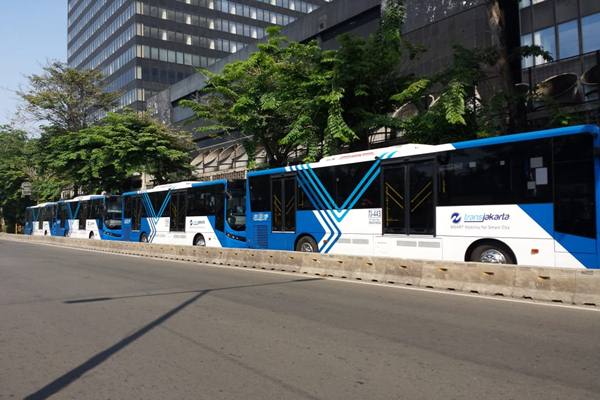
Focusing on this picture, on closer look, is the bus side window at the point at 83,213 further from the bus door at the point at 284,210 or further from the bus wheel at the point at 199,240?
the bus door at the point at 284,210

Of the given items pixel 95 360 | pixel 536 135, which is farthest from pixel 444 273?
pixel 95 360

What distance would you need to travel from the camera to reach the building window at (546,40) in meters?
24.5

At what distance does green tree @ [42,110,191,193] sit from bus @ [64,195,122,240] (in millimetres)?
1716

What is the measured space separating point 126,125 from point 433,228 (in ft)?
88.5

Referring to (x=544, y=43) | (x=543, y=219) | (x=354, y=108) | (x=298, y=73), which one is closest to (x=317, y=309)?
(x=543, y=219)

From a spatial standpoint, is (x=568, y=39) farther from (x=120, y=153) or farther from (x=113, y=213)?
(x=113, y=213)

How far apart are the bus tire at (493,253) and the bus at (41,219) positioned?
129 ft

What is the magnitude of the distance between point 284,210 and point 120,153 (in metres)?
18.5

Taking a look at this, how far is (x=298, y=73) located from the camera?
19.9 metres

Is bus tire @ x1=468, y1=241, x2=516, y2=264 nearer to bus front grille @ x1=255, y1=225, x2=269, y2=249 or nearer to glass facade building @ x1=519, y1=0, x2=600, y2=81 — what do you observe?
bus front grille @ x1=255, y1=225, x2=269, y2=249

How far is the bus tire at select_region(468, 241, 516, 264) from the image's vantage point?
11273 millimetres

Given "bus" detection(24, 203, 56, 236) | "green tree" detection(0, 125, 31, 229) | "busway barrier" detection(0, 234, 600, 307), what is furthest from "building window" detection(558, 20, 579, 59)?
"green tree" detection(0, 125, 31, 229)

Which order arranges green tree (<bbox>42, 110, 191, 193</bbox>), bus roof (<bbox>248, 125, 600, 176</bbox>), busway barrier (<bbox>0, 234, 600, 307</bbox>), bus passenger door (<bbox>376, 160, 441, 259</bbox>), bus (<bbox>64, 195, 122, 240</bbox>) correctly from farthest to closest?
green tree (<bbox>42, 110, 191, 193</bbox>)
bus (<bbox>64, 195, 122, 240</bbox>)
bus passenger door (<bbox>376, 160, 441, 259</bbox>)
bus roof (<bbox>248, 125, 600, 176</bbox>)
busway barrier (<bbox>0, 234, 600, 307</bbox>)

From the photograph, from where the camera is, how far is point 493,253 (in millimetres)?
11562
